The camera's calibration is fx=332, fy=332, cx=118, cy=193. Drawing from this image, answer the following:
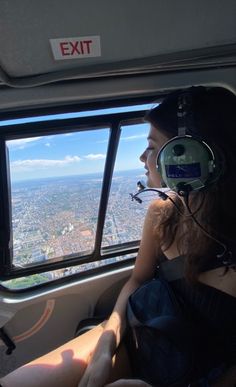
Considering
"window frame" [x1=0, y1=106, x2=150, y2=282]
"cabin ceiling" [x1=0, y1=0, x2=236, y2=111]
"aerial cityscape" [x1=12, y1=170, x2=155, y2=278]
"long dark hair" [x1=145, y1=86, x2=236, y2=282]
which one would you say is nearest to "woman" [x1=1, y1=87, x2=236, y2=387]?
"long dark hair" [x1=145, y1=86, x2=236, y2=282]

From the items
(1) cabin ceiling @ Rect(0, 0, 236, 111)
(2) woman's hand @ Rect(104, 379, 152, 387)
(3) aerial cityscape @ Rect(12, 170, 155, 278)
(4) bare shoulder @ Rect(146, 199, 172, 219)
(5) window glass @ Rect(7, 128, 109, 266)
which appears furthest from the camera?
(3) aerial cityscape @ Rect(12, 170, 155, 278)

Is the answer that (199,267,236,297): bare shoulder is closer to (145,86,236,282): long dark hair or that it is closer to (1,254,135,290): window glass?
(145,86,236,282): long dark hair

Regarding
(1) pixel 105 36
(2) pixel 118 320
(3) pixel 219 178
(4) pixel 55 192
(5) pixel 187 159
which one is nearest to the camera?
(1) pixel 105 36

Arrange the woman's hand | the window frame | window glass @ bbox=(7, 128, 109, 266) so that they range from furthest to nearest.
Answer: window glass @ bbox=(7, 128, 109, 266)
the window frame
the woman's hand

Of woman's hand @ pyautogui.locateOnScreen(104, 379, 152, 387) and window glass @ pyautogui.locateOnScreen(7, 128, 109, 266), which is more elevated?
window glass @ pyautogui.locateOnScreen(7, 128, 109, 266)

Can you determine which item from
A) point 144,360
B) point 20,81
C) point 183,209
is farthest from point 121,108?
point 144,360

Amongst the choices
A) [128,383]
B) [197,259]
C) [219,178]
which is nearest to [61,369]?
[128,383]

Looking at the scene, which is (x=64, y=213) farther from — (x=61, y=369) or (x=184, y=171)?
(x=184, y=171)

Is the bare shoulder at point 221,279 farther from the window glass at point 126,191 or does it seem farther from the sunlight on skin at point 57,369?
the window glass at point 126,191
